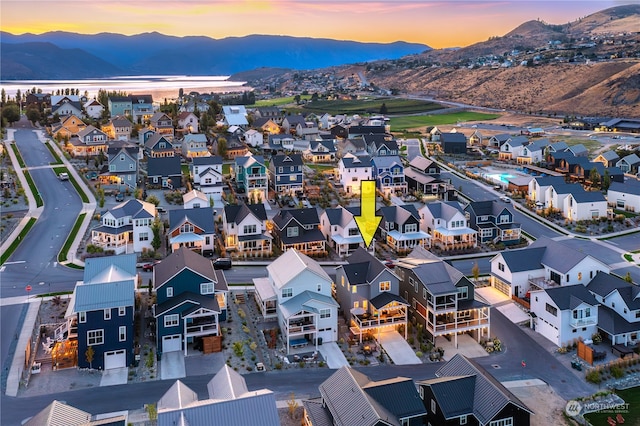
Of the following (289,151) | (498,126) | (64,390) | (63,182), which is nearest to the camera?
(64,390)

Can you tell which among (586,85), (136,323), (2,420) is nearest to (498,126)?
(586,85)

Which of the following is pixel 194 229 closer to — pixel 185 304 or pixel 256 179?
pixel 185 304

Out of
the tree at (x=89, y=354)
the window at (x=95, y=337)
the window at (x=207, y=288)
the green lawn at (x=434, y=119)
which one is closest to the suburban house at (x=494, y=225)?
the window at (x=207, y=288)

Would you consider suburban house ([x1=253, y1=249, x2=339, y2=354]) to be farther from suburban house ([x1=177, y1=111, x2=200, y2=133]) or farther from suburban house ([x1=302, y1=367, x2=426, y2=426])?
suburban house ([x1=177, y1=111, x2=200, y2=133])

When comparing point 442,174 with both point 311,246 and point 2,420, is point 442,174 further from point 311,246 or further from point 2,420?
point 2,420

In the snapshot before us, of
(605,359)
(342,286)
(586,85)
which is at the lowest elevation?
(605,359)

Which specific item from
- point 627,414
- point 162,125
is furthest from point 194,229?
point 162,125
